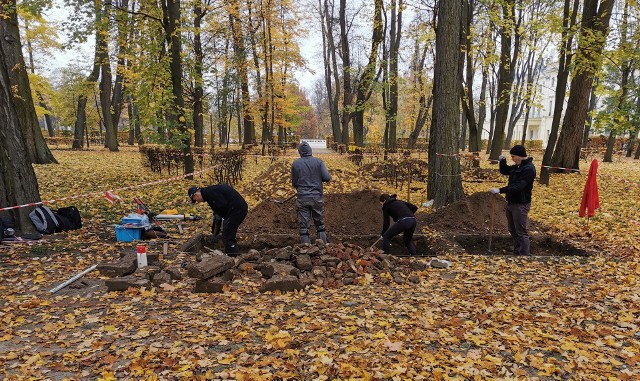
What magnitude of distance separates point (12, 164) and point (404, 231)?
6.76m

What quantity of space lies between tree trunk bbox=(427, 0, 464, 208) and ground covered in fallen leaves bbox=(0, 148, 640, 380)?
9.91 ft

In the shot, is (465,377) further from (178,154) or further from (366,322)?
(178,154)

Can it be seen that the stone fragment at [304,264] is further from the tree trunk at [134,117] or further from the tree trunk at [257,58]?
the tree trunk at [257,58]

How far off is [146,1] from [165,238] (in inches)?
388

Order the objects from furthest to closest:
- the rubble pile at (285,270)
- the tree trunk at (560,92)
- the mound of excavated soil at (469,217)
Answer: the tree trunk at (560,92) → the mound of excavated soil at (469,217) → the rubble pile at (285,270)

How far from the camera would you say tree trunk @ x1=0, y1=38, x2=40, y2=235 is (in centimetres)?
647

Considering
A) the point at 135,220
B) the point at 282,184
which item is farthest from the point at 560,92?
the point at 135,220

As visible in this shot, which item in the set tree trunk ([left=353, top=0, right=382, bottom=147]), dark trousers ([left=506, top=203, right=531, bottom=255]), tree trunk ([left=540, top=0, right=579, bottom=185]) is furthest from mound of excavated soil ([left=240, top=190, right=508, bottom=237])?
tree trunk ([left=353, top=0, right=382, bottom=147])

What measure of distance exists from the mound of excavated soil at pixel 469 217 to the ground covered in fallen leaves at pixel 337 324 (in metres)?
1.54

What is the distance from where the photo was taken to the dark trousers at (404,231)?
6.58m

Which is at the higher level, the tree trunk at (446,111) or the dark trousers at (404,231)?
the tree trunk at (446,111)

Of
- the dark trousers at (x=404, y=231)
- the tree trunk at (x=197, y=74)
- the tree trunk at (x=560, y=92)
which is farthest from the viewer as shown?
the tree trunk at (x=197, y=74)

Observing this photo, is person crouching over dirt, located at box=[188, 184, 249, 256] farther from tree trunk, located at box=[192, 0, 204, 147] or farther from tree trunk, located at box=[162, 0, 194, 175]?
tree trunk, located at box=[192, 0, 204, 147]

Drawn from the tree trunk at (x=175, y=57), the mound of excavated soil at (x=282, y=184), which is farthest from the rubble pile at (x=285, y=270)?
the tree trunk at (x=175, y=57)
